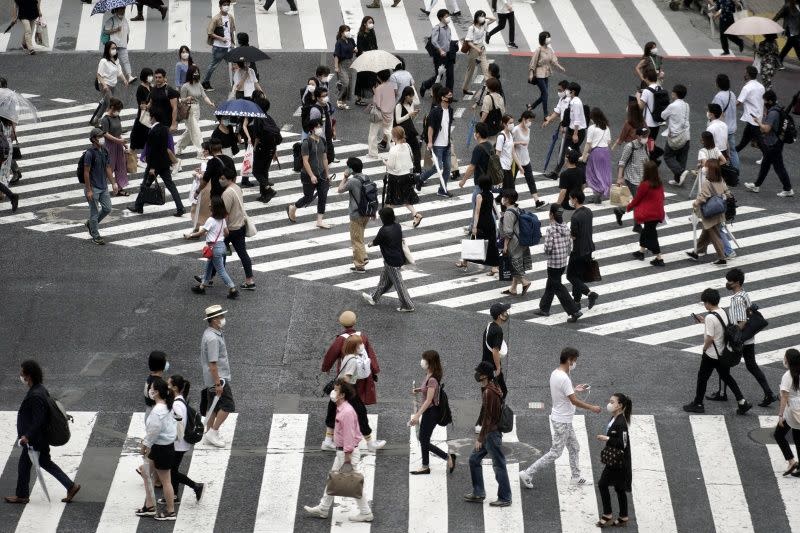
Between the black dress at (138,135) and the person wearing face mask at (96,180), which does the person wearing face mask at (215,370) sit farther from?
the black dress at (138,135)

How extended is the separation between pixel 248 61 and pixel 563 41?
914cm

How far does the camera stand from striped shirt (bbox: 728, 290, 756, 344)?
58.5 feet

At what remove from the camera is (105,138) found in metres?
24.0

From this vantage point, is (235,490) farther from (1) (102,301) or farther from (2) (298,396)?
(1) (102,301)

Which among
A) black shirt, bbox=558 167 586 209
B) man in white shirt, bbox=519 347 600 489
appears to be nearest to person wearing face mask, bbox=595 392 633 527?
man in white shirt, bbox=519 347 600 489

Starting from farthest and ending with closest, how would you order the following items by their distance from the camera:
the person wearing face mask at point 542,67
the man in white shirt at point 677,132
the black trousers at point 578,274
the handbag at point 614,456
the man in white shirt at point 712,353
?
the person wearing face mask at point 542,67 → the man in white shirt at point 677,132 → the black trousers at point 578,274 → the man in white shirt at point 712,353 → the handbag at point 614,456

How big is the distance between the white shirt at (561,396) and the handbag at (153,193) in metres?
10.0

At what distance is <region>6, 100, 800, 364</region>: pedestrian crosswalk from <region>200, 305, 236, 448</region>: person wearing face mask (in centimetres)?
501

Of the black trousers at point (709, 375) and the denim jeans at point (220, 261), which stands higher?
the black trousers at point (709, 375)

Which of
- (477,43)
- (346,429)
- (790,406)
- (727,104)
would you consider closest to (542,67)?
(477,43)

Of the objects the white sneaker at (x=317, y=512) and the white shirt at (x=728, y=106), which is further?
the white shirt at (x=728, y=106)

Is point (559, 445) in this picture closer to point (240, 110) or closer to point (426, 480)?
point (426, 480)

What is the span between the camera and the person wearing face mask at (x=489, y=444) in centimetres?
1520

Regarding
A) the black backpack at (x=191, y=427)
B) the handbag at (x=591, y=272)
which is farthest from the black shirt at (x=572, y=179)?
the black backpack at (x=191, y=427)
